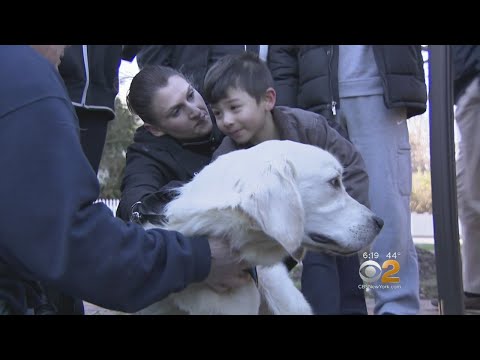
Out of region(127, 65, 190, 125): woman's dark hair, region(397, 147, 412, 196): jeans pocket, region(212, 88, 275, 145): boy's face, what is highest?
region(127, 65, 190, 125): woman's dark hair

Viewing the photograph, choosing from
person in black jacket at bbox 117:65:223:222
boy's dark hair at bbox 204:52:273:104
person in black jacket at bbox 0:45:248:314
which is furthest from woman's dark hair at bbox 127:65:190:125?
person in black jacket at bbox 0:45:248:314

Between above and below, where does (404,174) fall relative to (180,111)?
below

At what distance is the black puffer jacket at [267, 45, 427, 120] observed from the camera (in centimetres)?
203

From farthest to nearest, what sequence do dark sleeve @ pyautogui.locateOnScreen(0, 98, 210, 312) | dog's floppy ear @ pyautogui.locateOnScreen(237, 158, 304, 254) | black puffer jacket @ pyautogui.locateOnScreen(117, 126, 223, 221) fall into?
1. black puffer jacket @ pyautogui.locateOnScreen(117, 126, 223, 221)
2. dog's floppy ear @ pyautogui.locateOnScreen(237, 158, 304, 254)
3. dark sleeve @ pyautogui.locateOnScreen(0, 98, 210, 312)

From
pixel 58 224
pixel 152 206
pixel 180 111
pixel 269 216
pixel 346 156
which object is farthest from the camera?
pixel 180 111

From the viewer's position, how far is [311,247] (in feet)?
6.25

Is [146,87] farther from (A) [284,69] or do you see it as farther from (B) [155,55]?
(A) [284,69]

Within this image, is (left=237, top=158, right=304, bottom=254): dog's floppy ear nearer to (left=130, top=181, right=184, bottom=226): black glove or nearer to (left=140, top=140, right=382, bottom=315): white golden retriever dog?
(left=140, top=140, right=382, bottom=315): white golden retriever dog

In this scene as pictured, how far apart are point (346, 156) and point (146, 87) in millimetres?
846

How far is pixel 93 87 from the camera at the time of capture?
2008 mm

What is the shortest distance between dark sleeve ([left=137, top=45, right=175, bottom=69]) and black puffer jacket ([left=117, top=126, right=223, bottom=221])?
0.87 feet

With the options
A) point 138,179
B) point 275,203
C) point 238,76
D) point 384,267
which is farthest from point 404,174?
point 138,179

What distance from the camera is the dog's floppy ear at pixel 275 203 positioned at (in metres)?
1.68

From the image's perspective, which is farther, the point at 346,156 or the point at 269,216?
the point at 346,156
